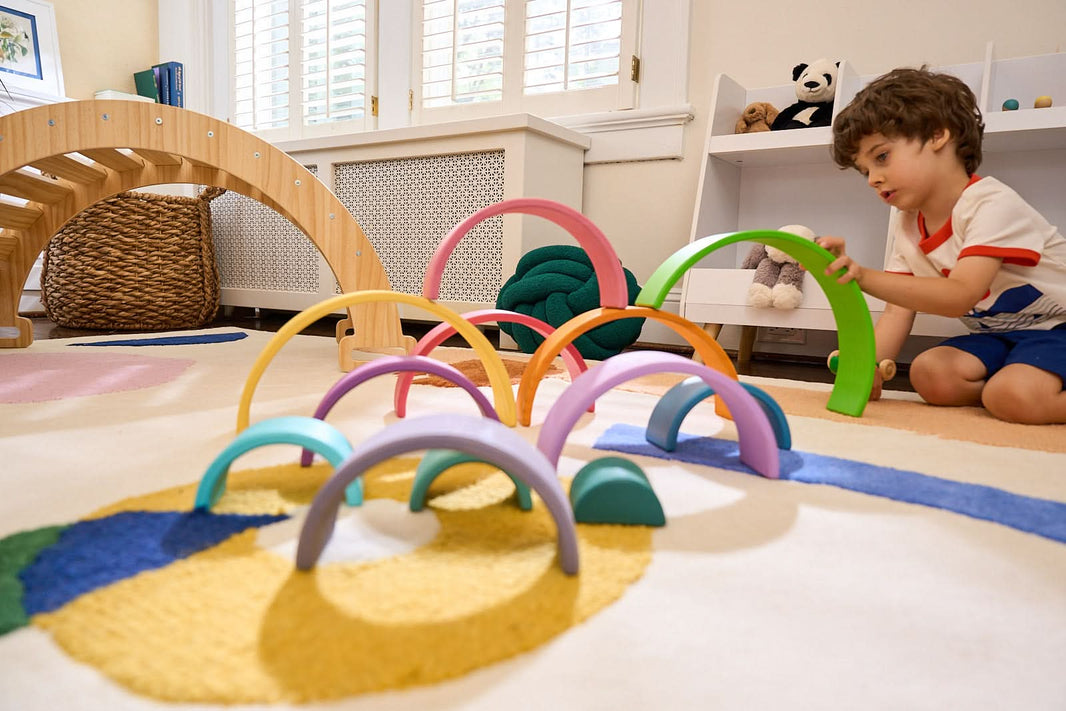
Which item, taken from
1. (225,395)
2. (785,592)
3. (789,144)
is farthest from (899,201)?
(225,395)

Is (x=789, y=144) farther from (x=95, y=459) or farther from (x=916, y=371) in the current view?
(x=95, y=459)

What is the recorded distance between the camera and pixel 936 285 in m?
1.05

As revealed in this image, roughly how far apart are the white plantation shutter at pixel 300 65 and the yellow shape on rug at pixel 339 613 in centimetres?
239

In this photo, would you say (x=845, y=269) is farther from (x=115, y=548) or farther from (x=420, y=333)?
(x=420, y=333)

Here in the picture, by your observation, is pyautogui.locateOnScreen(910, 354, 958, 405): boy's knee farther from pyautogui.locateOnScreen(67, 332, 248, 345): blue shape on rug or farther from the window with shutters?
pyautogui.locateOnScreen(67, 332, 248, 345): blue shape on rug

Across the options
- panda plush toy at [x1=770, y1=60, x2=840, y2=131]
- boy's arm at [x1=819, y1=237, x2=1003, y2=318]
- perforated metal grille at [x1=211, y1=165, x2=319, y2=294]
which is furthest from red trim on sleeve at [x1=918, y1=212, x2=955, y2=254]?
perforated metal grille at [x1=211, y1=165, x2=319, y2=294]

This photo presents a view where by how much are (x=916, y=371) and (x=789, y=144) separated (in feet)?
2.14

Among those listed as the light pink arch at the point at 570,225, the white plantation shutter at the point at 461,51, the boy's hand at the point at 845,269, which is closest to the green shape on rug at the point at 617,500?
the light pink arch at the point at 570,225

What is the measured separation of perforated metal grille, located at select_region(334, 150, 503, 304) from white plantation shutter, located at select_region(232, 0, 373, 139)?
52cm

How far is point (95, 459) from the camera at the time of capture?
713 mm

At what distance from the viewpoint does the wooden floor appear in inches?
61.0

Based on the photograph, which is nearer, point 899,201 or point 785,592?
point 785,592

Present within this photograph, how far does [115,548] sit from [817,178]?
71.6 inches

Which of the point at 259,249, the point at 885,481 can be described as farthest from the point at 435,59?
the point at 885,481
